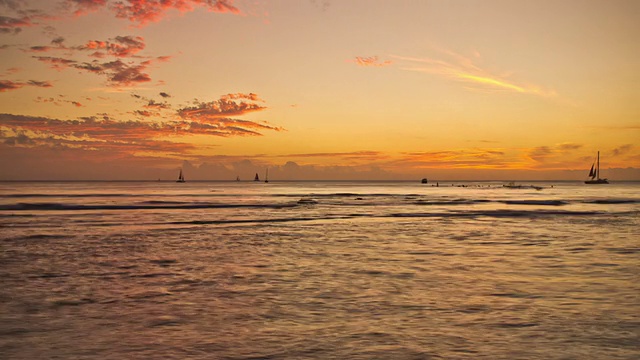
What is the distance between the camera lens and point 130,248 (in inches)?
907

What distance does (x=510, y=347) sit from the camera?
898 cm

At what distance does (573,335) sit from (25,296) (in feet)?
40.2

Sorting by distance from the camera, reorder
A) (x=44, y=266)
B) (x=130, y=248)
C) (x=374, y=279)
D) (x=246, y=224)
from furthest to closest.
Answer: (x=246, y=224) < (x=130, y=248) < (x=44, y=266) < (x=374, y=279)

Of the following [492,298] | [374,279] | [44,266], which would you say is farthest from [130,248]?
[492,298]

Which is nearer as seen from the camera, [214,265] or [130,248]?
[214,265]

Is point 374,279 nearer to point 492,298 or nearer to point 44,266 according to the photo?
point 492,298

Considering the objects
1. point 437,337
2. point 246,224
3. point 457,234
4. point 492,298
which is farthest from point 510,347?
point 246,224

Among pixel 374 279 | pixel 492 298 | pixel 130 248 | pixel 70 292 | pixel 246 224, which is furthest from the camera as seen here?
pixel 246 224

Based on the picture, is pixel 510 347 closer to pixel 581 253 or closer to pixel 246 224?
pixel 581 253

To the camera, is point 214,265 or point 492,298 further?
point 214,265

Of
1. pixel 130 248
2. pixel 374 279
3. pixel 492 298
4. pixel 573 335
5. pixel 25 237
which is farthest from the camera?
pixel 25 237

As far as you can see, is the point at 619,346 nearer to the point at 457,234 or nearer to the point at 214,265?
the point at 214,265

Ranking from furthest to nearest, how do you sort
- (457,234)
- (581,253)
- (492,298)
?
(457,234), (581,253), (492,298)

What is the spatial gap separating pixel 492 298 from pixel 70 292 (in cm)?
1045
